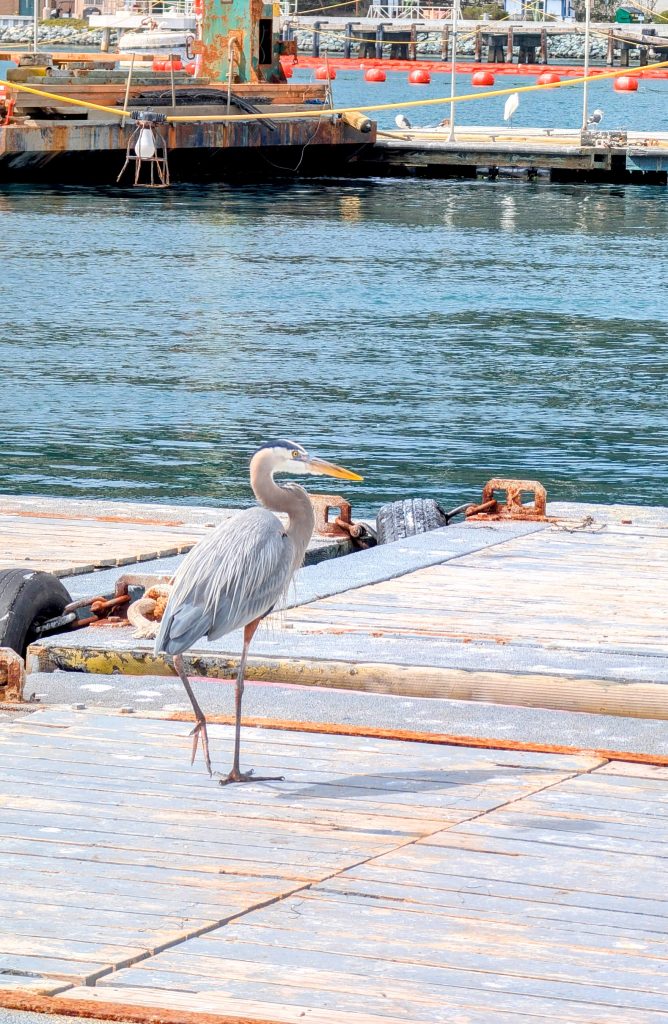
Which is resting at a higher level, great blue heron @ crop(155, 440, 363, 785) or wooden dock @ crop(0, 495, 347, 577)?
great blue heron @ crop(155, 440, 363, 785)

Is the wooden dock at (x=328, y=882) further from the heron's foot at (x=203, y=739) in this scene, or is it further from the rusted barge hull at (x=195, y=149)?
the rusted barge hull at (x=195, y=149)

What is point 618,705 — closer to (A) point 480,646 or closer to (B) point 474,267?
(A) point 480,646

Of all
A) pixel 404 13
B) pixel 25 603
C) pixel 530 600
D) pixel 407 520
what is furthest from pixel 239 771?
pixel 404 13

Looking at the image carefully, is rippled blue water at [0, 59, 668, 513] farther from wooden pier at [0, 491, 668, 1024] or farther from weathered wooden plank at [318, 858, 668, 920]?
weathered wooden plank at [318, 858, 668, 920]

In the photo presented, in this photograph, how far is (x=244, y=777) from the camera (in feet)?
17.8

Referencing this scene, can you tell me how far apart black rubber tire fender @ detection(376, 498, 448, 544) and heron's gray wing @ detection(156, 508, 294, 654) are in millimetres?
4594

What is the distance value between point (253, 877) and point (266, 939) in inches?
17.8

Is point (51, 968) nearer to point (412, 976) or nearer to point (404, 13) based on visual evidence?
point (412, 976)

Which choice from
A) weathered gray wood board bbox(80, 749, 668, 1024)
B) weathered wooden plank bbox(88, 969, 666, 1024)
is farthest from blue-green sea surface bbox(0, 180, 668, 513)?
weathered wooden plank bbox(88, 969, 666, 1024)

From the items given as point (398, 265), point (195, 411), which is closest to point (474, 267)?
point (398, 265)

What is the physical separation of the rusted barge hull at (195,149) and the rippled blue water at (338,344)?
1943 millimetres

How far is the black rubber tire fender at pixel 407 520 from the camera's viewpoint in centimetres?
1012

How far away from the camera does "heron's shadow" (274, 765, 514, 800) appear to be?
5.34 metres

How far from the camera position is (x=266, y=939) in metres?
4.16
